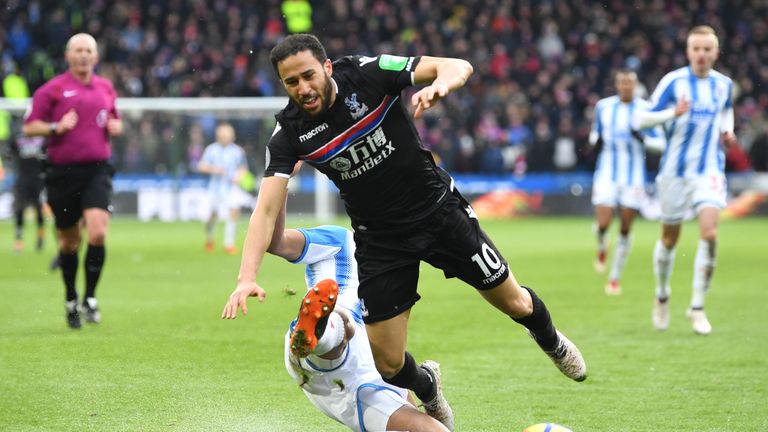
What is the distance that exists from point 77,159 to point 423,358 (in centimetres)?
375

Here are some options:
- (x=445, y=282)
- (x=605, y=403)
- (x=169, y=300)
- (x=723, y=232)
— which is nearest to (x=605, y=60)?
(x=723, y=232)

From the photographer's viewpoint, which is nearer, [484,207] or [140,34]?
[484,207]

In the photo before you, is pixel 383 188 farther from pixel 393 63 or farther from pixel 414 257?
pixel 393 63

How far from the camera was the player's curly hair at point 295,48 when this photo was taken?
5328 mm

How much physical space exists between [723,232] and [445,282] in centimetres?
965

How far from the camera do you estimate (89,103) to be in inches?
399

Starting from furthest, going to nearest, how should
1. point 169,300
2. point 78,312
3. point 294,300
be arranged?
1. point 294,300
2. point 169,300
3. point 78,312

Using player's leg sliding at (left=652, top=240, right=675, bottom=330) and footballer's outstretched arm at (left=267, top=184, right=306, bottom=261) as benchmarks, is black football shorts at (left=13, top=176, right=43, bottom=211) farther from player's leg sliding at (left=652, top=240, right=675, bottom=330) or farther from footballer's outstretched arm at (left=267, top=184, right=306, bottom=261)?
footballer's outstretched arm at (left=267, top=184, right=306, bottom=261)

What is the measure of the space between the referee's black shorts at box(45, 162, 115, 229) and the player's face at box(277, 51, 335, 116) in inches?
197

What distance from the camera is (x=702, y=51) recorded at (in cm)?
961

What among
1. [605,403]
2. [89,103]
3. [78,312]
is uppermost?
[89,103]

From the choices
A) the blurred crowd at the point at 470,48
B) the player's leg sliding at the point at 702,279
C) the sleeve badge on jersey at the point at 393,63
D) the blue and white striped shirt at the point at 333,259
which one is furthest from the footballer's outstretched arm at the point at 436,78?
the blurred crowd at the point at 470,48

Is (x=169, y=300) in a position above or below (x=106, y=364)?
below

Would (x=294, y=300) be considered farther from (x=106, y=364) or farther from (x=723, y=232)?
(x=723, y=232)
